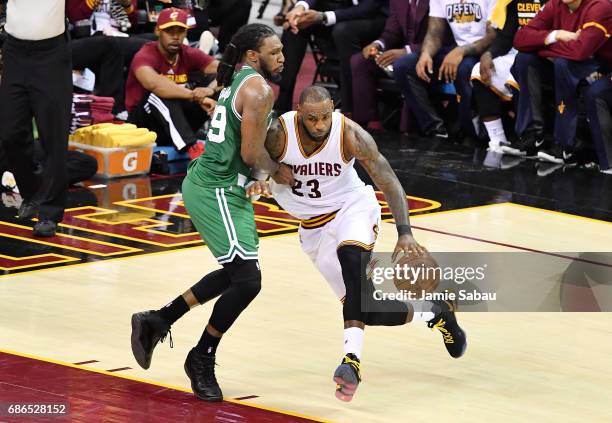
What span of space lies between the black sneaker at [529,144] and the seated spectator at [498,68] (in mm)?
235

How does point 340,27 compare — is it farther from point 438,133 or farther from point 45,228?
point 45,228

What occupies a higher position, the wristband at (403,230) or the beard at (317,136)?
the beard at (317,136)

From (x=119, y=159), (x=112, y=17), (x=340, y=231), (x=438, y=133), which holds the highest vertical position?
(x=340, y=231)

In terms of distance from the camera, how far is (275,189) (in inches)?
258

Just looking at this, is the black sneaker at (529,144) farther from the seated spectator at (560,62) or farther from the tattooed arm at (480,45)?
the tattooed arm at (480,45)

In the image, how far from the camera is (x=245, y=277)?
237 inches

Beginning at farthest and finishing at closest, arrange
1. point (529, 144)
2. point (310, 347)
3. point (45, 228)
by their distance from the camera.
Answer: point (529, 144)
point (45, 228)
point (310, 347)

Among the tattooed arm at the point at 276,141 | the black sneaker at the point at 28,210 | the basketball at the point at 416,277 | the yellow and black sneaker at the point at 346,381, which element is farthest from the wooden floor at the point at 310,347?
the black sneaker at the point at 28,210

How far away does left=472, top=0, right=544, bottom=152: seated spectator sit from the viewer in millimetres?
12570

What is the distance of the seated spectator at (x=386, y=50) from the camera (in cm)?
1334

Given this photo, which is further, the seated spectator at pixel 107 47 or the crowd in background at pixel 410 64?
the seated spectator at pixel 107 47

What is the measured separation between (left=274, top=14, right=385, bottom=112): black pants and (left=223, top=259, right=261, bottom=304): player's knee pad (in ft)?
26.1

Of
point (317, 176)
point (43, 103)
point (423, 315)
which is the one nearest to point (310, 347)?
point (423, 315)

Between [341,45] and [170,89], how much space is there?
8.86 ft
